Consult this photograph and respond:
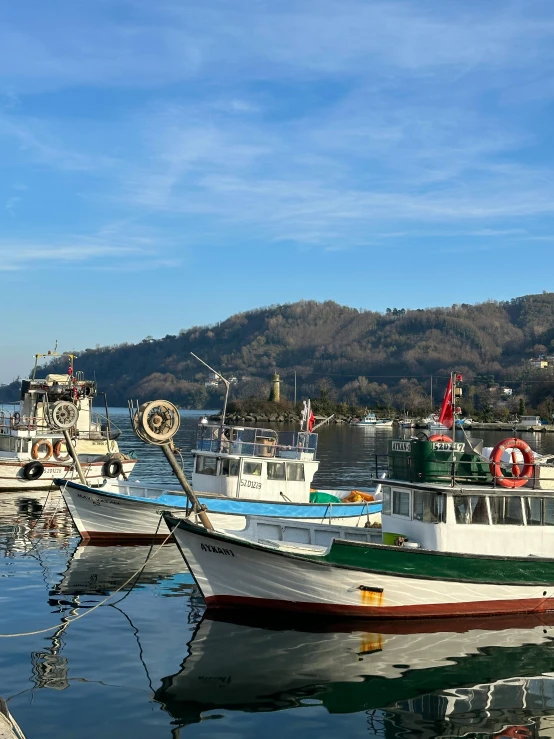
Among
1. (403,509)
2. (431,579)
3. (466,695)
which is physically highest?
(403,509)

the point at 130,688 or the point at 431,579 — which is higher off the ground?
the point at 431,579

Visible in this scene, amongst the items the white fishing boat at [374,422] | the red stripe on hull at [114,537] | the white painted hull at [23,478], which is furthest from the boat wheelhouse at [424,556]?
the white fishing boat at [374,422]

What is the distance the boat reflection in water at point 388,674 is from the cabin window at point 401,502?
2727 millimetres

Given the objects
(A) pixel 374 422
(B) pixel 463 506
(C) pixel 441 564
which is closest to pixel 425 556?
(C) pixel 441 564

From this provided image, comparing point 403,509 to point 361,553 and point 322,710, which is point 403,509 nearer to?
point 361,553

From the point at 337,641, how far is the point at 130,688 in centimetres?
494

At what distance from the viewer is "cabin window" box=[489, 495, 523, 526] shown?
1911 centimetres

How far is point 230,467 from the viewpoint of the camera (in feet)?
95.3

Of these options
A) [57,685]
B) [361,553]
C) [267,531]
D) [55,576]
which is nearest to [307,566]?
[361,553]

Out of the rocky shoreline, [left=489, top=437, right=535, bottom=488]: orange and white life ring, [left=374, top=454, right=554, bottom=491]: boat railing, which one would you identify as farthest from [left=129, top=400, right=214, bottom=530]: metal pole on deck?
the rocky shoreline

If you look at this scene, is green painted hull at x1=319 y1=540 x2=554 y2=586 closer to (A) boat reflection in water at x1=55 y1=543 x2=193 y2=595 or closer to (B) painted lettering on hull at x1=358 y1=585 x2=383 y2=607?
(B) painted lettering on hull at x1=358 y1=585 x2=383 y2=607

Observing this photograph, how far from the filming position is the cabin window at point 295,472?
29.7 metres

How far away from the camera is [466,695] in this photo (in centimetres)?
1418

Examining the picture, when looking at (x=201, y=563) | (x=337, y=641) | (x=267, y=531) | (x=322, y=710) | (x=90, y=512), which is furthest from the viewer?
(x=90, y=512)
